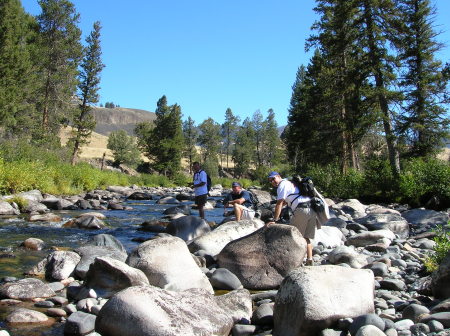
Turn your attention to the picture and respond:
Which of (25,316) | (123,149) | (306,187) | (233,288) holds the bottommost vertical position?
(25,316)

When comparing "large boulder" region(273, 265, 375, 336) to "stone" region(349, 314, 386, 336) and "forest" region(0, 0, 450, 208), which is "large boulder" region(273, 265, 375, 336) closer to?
"stone" region(349, 314, 386, 336)

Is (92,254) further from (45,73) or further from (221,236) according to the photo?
(45,73)

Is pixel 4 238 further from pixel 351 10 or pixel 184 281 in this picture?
pixel 351 10

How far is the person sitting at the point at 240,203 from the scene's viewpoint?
34.9ft

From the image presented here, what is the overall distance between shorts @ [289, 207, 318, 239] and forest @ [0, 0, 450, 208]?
9.60 metres

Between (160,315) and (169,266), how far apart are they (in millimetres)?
1918

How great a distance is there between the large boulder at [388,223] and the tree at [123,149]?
69077 mm

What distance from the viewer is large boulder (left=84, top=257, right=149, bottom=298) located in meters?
5.93

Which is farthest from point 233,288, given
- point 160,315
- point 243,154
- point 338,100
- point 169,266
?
point 243,154

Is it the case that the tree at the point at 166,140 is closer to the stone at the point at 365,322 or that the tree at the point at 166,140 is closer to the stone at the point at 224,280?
the stone at the point at 224,280

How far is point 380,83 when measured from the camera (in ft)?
73.4

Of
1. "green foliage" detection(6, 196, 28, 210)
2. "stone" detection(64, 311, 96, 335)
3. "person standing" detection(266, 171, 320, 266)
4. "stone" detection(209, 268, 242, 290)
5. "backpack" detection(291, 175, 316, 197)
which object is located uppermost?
"backpack" detection(291, 175, 316, 197)

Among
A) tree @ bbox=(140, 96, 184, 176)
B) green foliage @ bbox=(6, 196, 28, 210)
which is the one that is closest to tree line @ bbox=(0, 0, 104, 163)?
green foliage @ bbox=(6, 196, 28, 210)

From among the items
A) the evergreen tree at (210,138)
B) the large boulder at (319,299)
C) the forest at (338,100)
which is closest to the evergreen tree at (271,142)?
the evergreen tree at (210,138)
